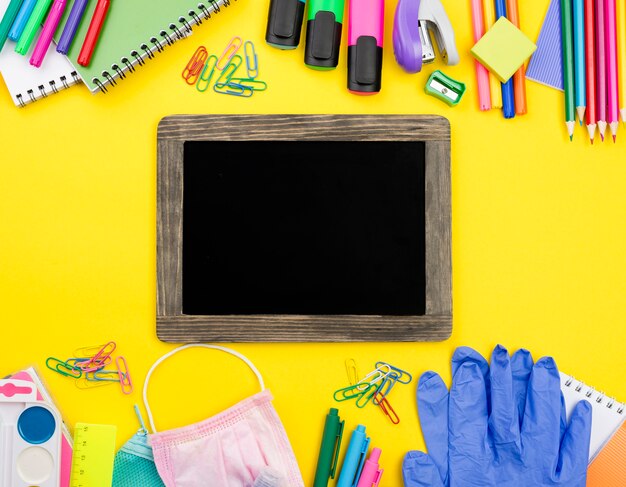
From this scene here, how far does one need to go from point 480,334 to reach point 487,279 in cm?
12

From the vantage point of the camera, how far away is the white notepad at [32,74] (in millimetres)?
1342

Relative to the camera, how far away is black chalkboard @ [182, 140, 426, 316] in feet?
4.40

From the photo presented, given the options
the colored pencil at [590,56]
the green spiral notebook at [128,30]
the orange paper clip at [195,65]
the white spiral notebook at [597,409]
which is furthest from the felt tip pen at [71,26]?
the white spiral notebook at [597,409]

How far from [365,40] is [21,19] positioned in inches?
27.2

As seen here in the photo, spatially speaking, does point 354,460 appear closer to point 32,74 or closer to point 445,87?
point 445,87

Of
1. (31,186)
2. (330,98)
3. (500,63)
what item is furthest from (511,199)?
(31,186)

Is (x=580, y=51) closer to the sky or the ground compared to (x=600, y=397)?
closer to the sky

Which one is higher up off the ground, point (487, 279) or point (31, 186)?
point (31, 186)

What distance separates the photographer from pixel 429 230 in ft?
4.40

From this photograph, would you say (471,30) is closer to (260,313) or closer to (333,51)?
(333,51)

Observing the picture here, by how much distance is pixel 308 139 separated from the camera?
Answer: 1346 millimetres

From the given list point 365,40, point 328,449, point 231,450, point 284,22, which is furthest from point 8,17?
point 328,449

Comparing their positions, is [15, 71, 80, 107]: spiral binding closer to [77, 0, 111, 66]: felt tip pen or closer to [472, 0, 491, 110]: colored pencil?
[77, 0, 111, 66]: felt tip pen

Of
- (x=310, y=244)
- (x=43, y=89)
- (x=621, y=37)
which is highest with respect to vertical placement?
(x=621, y=37)
